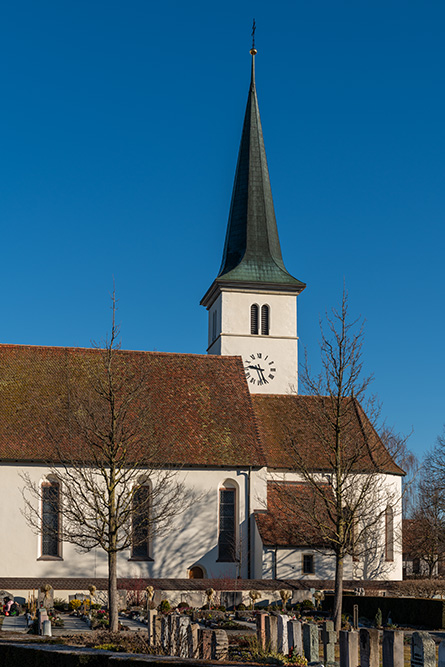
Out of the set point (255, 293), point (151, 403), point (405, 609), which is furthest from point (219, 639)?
point (255, 293)

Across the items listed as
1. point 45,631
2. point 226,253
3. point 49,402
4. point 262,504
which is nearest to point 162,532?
point 262,504

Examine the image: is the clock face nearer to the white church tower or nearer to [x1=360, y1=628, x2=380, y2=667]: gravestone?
the white church tower

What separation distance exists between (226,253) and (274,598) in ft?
91.0

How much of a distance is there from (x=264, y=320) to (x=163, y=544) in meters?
20.8

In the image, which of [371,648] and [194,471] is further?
[194,471]

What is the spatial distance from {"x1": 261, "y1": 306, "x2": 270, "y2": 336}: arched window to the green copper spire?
174cm

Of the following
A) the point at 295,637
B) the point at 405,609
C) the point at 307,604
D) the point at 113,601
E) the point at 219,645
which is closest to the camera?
the point at 219,645

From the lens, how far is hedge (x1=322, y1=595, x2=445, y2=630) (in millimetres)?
28064

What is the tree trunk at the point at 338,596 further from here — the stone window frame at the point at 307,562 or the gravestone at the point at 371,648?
the gravestone at the point at 371,648

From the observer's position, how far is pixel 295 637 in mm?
16469

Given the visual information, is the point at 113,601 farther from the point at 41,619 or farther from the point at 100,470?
the point at 100,470

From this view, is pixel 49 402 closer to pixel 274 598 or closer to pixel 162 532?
pixel 162 532

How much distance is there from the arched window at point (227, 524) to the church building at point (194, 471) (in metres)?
0.05

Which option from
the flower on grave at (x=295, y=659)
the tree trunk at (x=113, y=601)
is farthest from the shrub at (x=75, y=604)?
the flower on grave at (x=295, y=659)
